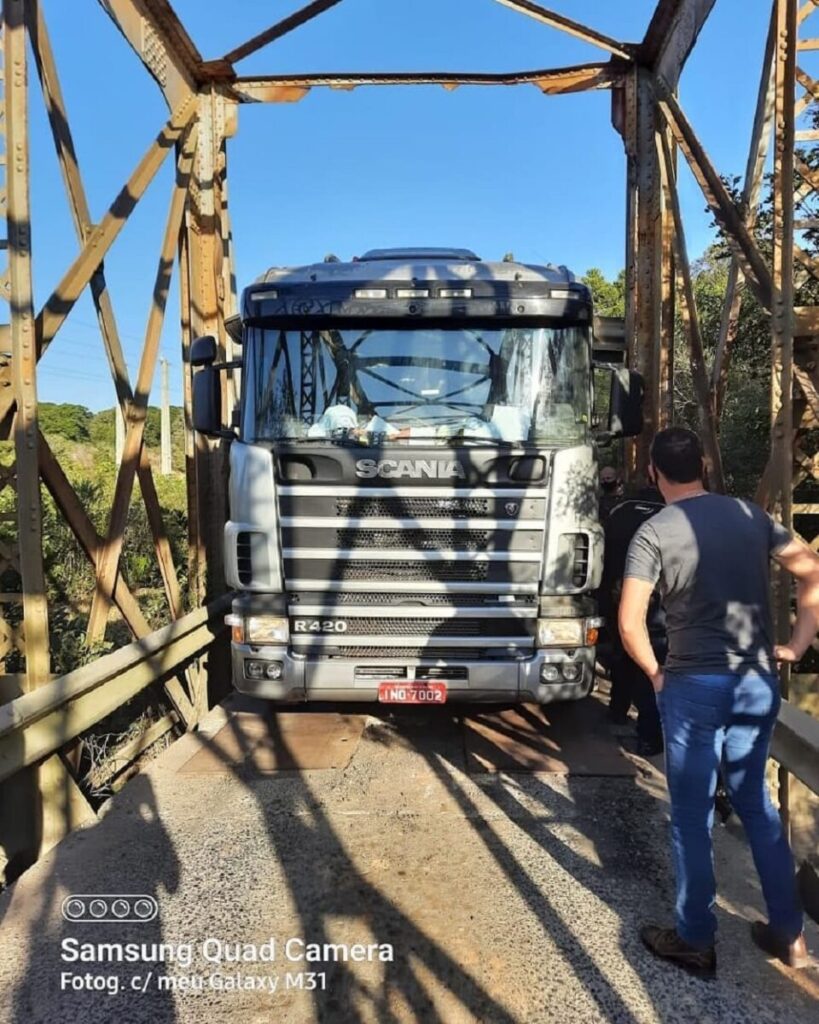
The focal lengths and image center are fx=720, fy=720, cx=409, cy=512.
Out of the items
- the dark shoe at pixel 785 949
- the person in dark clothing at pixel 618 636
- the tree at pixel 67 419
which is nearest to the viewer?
the dark shoe at pixel 785 949

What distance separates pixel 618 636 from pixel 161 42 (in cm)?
618

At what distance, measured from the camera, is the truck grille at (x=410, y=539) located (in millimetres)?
4469

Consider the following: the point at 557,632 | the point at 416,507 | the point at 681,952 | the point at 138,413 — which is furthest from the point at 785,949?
the point at 138,413

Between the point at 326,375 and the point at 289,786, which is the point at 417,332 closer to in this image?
the point at 326,375

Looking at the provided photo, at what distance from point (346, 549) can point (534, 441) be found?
137cm

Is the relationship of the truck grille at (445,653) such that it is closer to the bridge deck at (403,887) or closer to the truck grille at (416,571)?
the truck grille at (416,571)

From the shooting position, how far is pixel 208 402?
504 cm

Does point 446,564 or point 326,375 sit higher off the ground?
point 326,375

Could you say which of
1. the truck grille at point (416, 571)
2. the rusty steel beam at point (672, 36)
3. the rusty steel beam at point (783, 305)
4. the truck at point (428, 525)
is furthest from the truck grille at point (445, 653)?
the rusty steel beam at point (672, 36)

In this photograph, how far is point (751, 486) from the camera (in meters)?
8.78

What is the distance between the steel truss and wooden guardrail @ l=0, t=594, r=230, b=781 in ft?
0.12

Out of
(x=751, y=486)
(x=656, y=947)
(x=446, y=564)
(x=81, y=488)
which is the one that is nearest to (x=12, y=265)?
(x=446, y=564)

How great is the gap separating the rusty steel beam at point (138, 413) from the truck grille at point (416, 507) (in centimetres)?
181

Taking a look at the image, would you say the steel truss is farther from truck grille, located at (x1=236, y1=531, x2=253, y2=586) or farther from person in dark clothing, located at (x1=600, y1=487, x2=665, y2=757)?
truck grille, located at (x1=236, y1=531, x2=253, y2=586)
